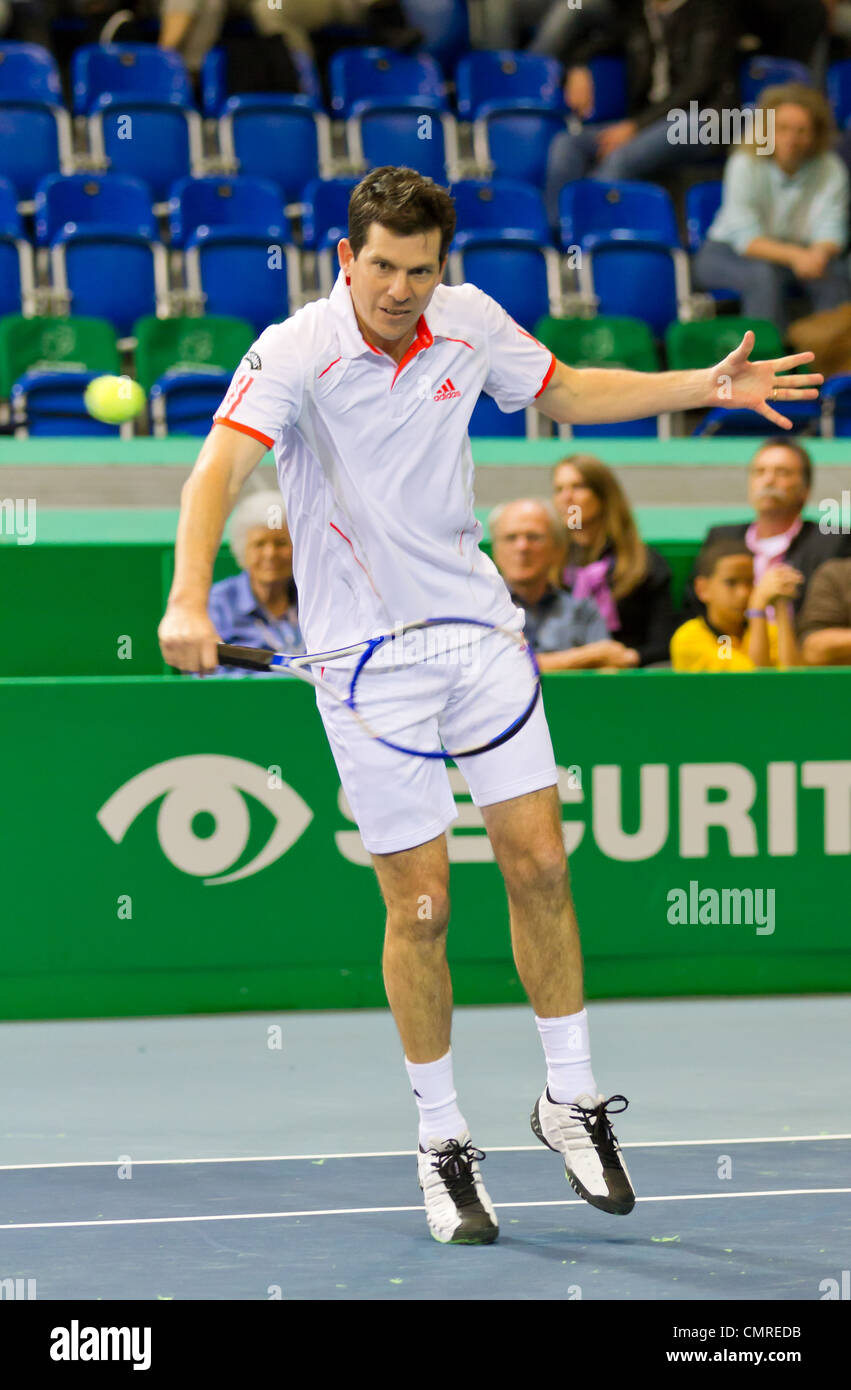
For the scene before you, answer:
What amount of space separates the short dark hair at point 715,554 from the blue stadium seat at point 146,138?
556 cm

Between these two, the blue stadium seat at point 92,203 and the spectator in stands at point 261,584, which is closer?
the spectator in stands at point 261,584

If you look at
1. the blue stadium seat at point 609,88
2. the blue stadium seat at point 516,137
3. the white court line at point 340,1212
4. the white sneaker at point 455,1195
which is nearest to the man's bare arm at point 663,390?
the white sneaker at point 455,1195

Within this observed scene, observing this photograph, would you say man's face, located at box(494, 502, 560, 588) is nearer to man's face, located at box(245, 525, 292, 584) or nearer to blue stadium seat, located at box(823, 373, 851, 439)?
man's face, located at box(245, 525, 292, 584)

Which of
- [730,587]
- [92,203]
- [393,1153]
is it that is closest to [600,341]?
[92,203]

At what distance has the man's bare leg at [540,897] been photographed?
3.90 meters

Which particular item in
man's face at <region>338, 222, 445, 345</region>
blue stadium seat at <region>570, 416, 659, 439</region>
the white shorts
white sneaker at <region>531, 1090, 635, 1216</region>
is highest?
blue stadium seat at <region>570, 416, 659, 439</region>

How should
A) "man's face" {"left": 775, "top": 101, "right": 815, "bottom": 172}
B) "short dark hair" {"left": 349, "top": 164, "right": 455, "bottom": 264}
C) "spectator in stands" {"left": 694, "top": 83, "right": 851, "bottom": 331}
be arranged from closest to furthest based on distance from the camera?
1. "short dark hair" {"left": 349, "top": 164, "right": 455, "bottom": 264}
2. "man's face" {"left": 775, "top": 101, "right": 815, "bottom": 172}
3. "spectator in stands" {"left": 694, "top": 83, "right": 851, "bottom": 331}

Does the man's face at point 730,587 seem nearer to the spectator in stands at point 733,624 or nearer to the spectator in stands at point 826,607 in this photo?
the spectator in stands at point 733,624

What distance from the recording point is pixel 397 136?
11352mm

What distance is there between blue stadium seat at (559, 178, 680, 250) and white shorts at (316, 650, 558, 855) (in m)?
7.73

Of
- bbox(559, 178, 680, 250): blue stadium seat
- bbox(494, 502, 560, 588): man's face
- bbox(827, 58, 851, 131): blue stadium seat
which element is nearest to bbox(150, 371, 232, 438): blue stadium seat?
bbox(559, 178, 680, 250): blue stadium seat

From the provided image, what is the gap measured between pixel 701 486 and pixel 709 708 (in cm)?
291

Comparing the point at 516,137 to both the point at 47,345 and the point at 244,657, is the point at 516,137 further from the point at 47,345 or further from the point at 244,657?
Answer: the point at 244,657

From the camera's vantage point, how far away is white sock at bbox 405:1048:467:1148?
13.0ft
